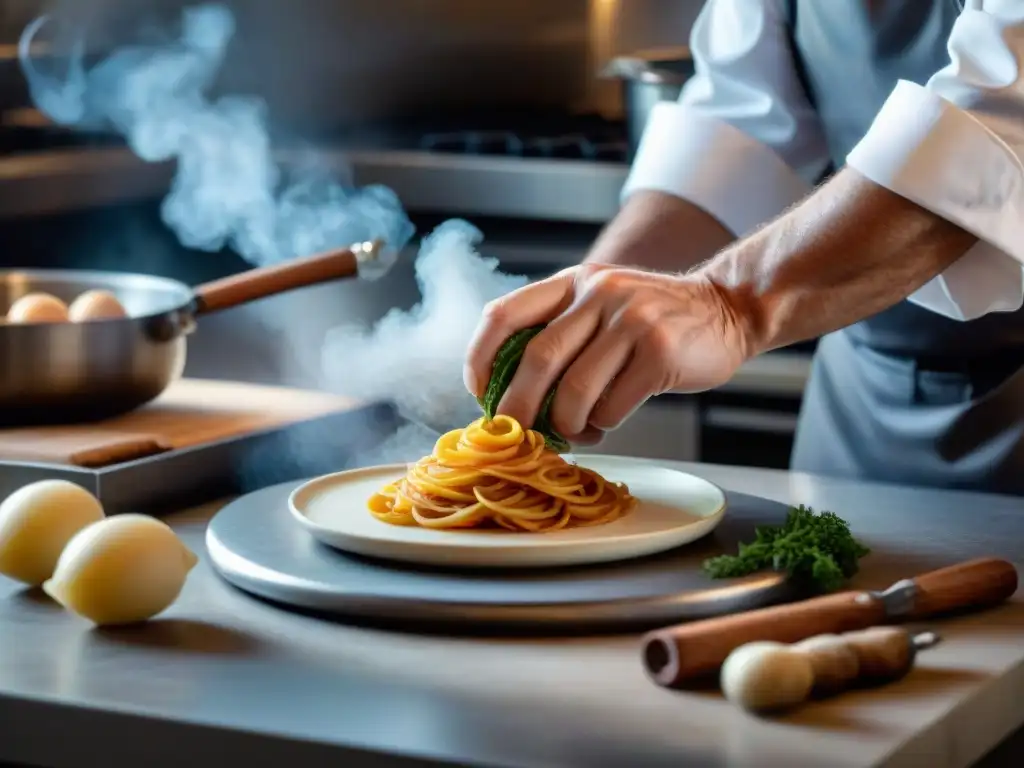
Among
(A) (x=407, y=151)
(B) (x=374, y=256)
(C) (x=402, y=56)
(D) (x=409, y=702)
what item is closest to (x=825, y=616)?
(D) (x=409, y=702)

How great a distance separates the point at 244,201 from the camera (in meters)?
2.49

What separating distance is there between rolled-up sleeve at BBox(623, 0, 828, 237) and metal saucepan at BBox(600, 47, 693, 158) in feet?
2.09

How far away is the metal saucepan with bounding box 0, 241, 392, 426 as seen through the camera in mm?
1614

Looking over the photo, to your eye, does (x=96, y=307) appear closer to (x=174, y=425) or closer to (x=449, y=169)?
(x=174, y=425)

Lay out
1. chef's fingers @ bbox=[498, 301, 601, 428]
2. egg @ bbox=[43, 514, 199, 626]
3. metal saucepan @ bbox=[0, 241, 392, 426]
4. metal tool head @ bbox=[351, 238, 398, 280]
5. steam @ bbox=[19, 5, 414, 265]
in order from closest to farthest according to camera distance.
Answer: egg @ bbox=[43, 514, 199, 626]
chef's fingers @ bbox=[498, 301, 601, 428]
metal saucepan @ bbox=[0, 241, 392, 426]
metal tool head @ bbox=[351, 238, 398, 280]
steam @ bbox=[19, 5, 414, 265]

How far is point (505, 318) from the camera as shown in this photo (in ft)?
4.50

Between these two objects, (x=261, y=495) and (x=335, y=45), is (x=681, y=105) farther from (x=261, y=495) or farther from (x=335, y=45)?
(x=335, y=45)

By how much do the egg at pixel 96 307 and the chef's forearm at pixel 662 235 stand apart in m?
0.54

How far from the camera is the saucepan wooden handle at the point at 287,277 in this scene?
1.77 m

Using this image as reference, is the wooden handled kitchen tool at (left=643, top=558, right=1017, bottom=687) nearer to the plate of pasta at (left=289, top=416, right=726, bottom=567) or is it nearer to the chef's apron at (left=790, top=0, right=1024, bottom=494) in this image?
the plate of pasta at (left=289, top=416, right=726, bottom=567)

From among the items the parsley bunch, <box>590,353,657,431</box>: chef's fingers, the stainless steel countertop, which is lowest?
the stainless steel countertop

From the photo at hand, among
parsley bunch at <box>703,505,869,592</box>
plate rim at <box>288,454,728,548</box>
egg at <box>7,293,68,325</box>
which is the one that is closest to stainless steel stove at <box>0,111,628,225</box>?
egg at <box>7,293,68,325</box>

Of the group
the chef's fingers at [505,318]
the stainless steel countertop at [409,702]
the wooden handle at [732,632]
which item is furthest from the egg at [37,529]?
the wooden handle at [732,632]

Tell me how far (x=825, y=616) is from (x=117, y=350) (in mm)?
847
